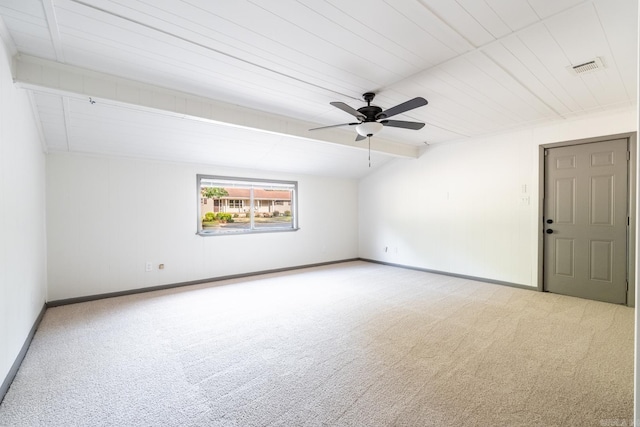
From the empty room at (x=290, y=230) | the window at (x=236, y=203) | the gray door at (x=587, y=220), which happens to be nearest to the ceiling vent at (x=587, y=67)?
the empty room at (x=290, y=230)

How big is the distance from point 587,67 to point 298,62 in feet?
8.34

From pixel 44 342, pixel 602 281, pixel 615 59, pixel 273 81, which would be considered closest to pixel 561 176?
pixel 602 281

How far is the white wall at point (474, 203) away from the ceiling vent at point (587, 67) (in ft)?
5.50

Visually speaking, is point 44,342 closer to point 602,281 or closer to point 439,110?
point 439,110

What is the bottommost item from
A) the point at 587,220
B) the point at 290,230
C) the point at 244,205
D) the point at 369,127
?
the point at 290,230

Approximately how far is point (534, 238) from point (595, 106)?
188cm

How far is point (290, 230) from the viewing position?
237 inches

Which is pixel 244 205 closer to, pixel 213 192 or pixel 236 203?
pixel 236 203

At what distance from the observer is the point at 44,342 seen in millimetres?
2691

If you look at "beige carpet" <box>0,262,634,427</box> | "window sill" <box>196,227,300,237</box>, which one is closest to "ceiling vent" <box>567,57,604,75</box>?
"beige carpet" <box>0,262,634,427</box>

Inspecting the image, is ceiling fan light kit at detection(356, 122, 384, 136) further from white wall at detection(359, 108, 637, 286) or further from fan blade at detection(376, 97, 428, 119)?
white wall at detection(359, 108, 637, 286)

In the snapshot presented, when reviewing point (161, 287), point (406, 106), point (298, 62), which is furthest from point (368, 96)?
point (161, 287)

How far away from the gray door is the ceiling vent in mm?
1808

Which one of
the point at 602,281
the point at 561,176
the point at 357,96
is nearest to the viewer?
the point at 357,96
